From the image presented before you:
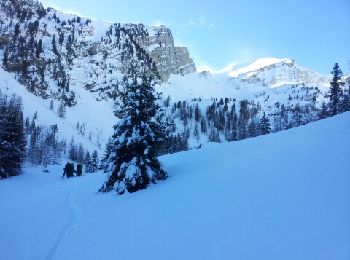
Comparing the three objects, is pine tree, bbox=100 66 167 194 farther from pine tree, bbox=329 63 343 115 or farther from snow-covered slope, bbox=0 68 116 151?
snow-covered slope, bbox=0 68 116 151

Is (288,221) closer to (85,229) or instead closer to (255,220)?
(255,220)

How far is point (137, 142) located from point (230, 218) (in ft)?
42.1

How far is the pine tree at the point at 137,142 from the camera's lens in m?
23.0

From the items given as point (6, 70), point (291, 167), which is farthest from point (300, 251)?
point (6, 70)

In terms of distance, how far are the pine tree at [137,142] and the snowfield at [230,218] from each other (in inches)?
121

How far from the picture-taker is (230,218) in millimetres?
11117

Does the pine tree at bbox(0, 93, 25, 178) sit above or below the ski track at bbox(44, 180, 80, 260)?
above

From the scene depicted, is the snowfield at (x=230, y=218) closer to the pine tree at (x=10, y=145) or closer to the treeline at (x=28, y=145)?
the pine tree at (x=10, y=145)

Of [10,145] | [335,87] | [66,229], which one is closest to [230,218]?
[66,229]

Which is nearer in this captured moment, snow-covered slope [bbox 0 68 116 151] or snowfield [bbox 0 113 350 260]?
snowfield [bbox 0 113 350 260]

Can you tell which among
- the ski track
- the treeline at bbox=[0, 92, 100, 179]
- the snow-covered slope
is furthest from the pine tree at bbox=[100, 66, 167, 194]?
the snow-covered slope

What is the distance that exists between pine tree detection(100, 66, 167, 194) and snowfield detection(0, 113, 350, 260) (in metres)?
3.08

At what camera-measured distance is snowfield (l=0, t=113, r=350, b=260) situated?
883 cm

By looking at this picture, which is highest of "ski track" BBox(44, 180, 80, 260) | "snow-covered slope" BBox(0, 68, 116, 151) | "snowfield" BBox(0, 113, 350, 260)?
"snow-covered slope" BBox(0, 68, 116, 151)
